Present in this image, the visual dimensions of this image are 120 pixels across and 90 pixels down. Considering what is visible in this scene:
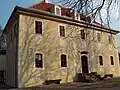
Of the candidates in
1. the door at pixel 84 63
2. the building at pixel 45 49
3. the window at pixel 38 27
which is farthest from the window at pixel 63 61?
the window at pixel 38 27

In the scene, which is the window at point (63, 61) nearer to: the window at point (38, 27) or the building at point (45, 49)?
the building at point (45, 49)

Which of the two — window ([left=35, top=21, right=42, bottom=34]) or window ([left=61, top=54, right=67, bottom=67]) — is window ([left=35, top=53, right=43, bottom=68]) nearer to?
window ([left=35, top=21, right=42, bottom=34])

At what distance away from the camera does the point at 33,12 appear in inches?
873

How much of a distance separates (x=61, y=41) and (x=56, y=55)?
6.01ft

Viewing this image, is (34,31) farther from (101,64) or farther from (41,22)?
(101,64)

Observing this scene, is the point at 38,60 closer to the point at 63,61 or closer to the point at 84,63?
the point at 63,61

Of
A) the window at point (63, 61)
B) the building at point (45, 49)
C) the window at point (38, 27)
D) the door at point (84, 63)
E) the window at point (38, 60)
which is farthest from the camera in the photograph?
the door at point (84, 63)

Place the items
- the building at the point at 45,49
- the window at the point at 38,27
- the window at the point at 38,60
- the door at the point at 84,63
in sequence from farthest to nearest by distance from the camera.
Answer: the door at the point at 84,63
the window at the point at 38,27
the window at the point at 38,60
the building at the point at 45,49

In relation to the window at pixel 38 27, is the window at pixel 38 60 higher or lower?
lower

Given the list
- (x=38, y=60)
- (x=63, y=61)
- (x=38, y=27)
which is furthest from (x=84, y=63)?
(x=38, y=27)

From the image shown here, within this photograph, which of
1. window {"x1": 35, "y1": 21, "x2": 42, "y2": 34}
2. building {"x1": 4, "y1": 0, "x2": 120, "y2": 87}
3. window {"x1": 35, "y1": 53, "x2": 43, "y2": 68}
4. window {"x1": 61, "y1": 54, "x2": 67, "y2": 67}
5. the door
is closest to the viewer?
building {"x1": 4, "y1": 0, "x2": 120, "y2": 87}

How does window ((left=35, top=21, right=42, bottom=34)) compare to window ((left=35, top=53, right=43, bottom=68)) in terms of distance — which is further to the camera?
window ((left=35, top=21, right=42, bottom=34))

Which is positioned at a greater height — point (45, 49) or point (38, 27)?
point (38, 27)

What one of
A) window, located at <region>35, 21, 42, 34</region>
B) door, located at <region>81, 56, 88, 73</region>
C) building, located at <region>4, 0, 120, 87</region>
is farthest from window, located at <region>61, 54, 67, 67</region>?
window, located at <region>35, 21, 42, 34</region>
